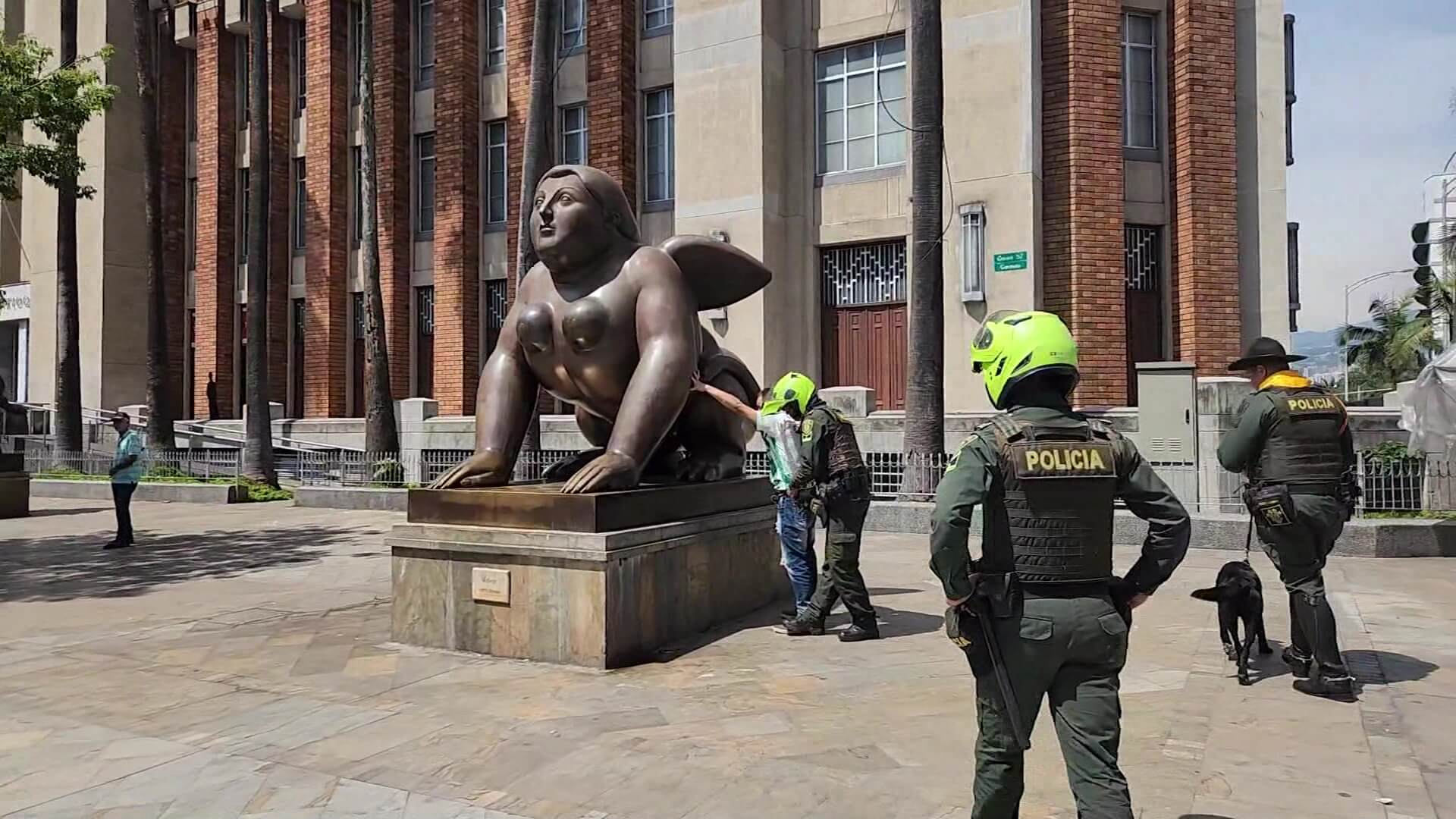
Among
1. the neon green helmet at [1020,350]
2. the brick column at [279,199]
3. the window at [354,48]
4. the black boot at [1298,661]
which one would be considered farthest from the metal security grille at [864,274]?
the brick column at [279,199]

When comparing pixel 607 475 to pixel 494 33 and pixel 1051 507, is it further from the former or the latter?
pixel 494 33

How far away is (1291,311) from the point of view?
56.7 ft

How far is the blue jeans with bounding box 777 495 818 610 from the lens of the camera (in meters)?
6.53

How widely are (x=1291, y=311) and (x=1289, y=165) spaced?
282 centimetres

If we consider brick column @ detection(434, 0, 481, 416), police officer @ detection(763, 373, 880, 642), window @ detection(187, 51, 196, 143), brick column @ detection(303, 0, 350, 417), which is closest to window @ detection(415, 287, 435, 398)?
brick column @ detection(434, 0, 481, 416)

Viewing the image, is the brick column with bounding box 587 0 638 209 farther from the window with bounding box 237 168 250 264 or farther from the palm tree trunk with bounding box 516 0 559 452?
the window with bounding box 237 168 250 264

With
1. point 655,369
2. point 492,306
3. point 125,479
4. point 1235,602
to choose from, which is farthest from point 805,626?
point 492,306

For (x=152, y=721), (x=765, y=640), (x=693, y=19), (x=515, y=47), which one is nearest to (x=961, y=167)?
(x=693, y=19)

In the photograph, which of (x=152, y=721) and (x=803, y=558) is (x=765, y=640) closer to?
(x=803, y=558)

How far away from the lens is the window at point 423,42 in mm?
20641

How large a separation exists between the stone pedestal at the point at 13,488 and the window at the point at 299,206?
8861mm

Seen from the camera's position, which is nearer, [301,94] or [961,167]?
[961,167]

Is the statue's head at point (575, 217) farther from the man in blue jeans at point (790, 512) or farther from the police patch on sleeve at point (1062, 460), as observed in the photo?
the police patch on sleeve at point (1062, 460)

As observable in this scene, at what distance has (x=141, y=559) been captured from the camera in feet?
34.6
